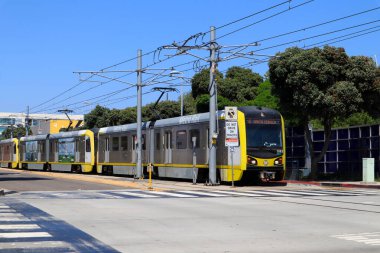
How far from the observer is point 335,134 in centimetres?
3341

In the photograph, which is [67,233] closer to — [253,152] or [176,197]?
[176,197]

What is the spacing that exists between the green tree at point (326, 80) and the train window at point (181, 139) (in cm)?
600

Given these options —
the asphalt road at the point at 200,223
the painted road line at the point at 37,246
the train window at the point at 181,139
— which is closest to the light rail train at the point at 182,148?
the train window at the point at 181,139

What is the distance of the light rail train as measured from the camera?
2558 cm

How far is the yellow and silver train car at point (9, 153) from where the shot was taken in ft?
203

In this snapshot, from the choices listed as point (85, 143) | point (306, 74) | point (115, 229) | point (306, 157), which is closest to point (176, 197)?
point (115, 229)

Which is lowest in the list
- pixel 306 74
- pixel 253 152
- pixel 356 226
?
pixel 356 226

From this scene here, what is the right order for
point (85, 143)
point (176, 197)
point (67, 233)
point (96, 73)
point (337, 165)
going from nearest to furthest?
point (67, 233)
point (176, 197)
point (337, 165)
point (96, 73)
point (85, 143)

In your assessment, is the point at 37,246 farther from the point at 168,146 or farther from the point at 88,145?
the point at 88,145

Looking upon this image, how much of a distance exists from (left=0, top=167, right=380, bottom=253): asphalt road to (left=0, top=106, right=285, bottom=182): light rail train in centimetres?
673

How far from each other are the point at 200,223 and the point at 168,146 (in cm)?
1921

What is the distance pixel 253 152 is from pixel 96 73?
648 inches

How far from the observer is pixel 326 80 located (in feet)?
95.0

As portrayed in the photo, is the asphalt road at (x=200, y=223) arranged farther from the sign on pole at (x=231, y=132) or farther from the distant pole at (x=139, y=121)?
the distant pole at (x=139, y=121)
